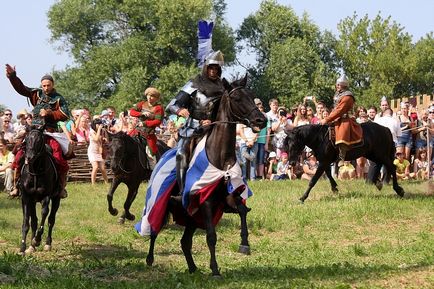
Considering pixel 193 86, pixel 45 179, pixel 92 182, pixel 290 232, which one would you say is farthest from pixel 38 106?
pixel 92 182

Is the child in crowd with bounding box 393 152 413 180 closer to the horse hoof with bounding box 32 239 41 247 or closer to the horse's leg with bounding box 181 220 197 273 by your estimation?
the horse hoof with bounding box 32 239 41 247

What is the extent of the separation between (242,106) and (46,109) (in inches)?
183

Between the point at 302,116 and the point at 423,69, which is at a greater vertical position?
the point at 423,69

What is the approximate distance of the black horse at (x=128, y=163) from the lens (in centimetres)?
1661

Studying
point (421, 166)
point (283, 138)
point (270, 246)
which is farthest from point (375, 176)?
point (270, 246)

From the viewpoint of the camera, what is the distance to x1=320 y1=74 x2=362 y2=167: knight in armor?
18.0m

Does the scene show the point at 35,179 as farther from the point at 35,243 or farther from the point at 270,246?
the point at 270,246

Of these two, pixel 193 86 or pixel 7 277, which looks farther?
pixel 193 86

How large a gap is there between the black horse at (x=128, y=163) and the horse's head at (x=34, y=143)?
140 inches

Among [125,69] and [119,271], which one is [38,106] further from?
[125,69]

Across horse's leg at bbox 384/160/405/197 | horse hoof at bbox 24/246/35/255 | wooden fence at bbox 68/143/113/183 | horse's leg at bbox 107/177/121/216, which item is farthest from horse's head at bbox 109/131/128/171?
wooden fence at bbox 68/143/113/183

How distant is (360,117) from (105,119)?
7.79 m

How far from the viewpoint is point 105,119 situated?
2561 centimetres

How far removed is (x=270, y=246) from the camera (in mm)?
13859
